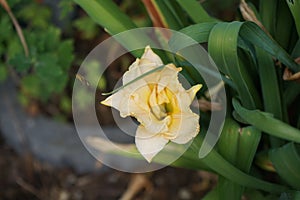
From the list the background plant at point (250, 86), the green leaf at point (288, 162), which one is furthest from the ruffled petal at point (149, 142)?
the green leaf at point (288, 162)

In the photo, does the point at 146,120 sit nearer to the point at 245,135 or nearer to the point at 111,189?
the point at 245,135

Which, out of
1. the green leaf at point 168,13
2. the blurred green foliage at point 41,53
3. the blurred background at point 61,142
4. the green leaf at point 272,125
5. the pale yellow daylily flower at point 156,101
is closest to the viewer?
the pale yellow daylily flower at point 156,101

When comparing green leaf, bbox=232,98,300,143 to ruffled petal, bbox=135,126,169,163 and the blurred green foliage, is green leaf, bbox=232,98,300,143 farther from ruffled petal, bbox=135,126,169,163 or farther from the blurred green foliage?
the blurred green foliage

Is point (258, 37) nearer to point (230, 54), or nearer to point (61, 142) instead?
point (230, 54)

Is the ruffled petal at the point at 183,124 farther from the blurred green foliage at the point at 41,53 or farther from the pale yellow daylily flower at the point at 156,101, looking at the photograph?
the blurred green foliage at the point at 41,53

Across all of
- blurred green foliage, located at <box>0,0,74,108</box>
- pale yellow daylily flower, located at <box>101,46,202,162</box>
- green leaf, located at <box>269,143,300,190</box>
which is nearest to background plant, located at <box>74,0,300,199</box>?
green leaf, located at <box>269,143,300,190</box>

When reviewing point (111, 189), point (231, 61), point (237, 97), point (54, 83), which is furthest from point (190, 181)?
point (231, 61)
